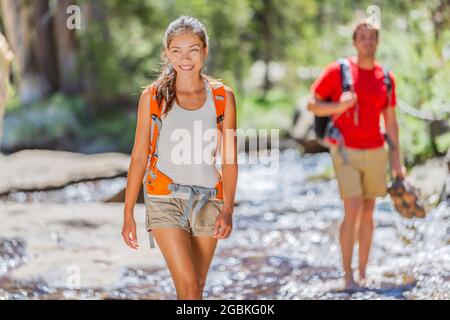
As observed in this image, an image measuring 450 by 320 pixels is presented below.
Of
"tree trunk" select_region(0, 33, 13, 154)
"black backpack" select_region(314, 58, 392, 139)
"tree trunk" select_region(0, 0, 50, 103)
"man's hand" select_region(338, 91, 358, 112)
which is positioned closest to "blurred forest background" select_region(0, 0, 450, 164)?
"tree trunk" select_region(0, 0, 50, 103)

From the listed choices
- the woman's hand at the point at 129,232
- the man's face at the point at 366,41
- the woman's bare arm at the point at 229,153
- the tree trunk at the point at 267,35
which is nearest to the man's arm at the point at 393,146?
the man's face at the point at 366,41

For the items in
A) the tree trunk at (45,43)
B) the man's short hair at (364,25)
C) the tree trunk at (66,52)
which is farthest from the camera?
the tree trunk at (45,43)

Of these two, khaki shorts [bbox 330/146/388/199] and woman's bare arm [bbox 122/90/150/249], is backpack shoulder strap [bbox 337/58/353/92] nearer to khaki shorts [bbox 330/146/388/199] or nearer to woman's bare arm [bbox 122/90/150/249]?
khaki shorts [bbox 330/146/388/199]

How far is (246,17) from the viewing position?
25547mm

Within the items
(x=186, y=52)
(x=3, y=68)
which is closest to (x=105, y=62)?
(x=3, y=68)

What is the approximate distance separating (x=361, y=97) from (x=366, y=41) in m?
0.34

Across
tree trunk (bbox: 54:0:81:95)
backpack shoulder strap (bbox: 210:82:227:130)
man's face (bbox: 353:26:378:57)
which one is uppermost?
tree trunk (bbox: 54:0:81:95)

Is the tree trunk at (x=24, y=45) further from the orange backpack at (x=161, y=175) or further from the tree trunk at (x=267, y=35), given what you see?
the orange backpack at (x=161, y=175)

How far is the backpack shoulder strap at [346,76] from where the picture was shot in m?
5.64

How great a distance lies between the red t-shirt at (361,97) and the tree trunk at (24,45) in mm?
16830

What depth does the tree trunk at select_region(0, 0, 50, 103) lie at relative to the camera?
2192 cm

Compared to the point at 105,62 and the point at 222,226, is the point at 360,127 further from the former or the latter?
the point at 105,62

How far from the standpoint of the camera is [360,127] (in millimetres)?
5820
